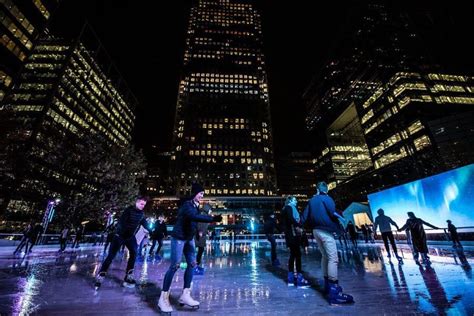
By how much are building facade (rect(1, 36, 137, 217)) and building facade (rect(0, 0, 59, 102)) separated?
7060mm

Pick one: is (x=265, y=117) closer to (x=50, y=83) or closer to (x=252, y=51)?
(x=252, y=51)

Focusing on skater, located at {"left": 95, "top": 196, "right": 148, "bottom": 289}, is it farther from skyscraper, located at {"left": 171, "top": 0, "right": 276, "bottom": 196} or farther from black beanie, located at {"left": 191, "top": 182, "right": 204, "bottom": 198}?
skyscraper, located at {"left": 171, "top": 0, "right": 276, "bottom": 196}

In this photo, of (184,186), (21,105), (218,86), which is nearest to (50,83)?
(21,105)

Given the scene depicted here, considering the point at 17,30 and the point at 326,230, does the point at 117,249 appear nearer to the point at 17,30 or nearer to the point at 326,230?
the point at 326,230

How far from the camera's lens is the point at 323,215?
4352 millimetres

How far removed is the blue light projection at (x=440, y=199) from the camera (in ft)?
47.3

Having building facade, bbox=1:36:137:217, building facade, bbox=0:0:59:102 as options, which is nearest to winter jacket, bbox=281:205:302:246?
building facade, bbox=1:36:137:217

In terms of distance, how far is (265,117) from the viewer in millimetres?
104000

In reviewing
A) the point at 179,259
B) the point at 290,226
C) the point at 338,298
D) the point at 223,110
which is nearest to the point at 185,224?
the point at 179,259

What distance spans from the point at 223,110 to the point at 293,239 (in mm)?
97290

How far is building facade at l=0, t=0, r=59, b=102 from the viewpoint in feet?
124

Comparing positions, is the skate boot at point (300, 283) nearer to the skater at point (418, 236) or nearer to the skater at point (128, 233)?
the skater at point (128, 233)

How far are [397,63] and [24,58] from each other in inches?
3298

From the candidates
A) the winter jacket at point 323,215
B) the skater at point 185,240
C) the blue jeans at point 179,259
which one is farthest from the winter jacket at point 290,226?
the blue jeans at point 179,259
